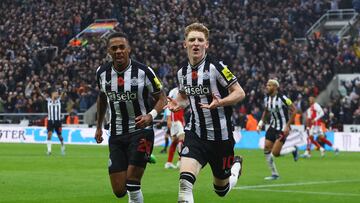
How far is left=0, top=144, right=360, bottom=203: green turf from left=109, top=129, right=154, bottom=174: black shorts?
3.51m

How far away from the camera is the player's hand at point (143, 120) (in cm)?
1121

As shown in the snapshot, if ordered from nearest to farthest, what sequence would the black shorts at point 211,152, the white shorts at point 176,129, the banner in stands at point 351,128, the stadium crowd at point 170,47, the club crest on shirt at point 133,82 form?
the black shorts at point 211,152
the club crest on shirt at point 133,82
the white shorts at point 176,129
the banner in stands at point 351,128
the stadium crowd at point 170,47

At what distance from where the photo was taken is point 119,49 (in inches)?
456

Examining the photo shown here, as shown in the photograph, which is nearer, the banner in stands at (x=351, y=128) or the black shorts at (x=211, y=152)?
the black shorts at (x=211, y=152)

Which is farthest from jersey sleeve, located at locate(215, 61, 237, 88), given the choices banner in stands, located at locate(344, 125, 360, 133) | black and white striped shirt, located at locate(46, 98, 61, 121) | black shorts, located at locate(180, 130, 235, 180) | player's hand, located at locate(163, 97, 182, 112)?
banner in stands, located at locate(344, 125, 360, 133)

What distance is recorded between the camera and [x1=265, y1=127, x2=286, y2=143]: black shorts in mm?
21469

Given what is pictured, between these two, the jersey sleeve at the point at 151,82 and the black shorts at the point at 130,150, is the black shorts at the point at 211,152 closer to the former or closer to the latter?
the black shorts at the point at 130,150

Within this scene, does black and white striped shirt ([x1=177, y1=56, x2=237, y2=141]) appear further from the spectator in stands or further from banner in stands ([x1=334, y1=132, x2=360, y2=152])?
the spectator in stands

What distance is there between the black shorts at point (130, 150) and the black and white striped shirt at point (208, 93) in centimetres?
65

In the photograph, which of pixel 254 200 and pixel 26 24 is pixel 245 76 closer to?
pixel 26 24

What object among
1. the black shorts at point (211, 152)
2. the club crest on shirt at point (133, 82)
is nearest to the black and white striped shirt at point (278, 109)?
the black shorts at point (211, 152)

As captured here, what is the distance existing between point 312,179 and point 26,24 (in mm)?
35439

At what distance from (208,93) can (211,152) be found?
A: 829 millimetres

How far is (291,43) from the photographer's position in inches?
1779
